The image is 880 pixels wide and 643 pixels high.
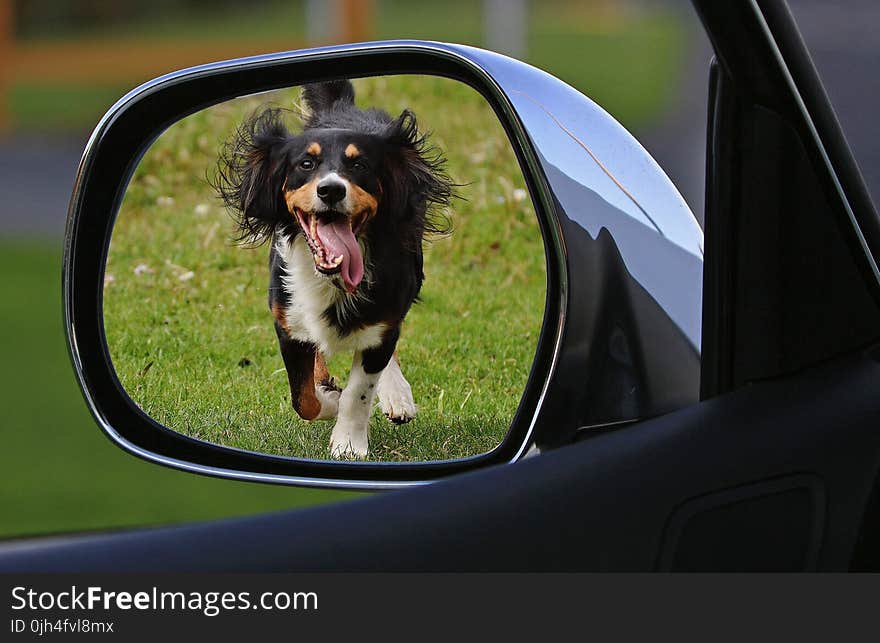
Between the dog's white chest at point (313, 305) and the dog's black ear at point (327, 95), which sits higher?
the dog's black ear at point (327, 95)

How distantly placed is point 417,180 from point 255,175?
6.4 inches

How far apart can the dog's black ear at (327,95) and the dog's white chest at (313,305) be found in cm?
15

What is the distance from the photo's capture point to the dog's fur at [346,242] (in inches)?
49.3

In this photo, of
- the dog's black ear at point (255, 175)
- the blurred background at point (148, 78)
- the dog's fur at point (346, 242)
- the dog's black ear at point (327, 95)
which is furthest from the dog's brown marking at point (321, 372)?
the blurred background at point (148, 78)

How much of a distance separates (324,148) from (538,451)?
35 cm

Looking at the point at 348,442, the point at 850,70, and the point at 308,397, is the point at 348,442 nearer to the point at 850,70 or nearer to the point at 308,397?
the point at 308,397

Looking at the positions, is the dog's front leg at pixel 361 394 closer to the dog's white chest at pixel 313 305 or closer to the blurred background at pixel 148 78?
the dog's white chest at pixel 313 305

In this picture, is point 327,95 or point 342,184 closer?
point 342,184

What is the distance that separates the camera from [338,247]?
1.25 meters

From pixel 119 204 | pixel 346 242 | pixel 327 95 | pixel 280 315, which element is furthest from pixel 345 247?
pixel 119 204

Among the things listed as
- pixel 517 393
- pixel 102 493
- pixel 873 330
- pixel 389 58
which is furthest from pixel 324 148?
pixel 102 493

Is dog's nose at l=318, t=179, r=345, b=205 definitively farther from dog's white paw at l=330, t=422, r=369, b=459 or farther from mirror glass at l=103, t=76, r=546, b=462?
dog's white paw at l=330, t=422, r=369, b=459

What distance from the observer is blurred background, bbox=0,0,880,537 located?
432cm

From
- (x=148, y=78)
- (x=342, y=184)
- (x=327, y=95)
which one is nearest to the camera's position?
(x=342, y=184)
